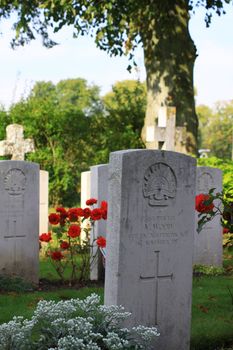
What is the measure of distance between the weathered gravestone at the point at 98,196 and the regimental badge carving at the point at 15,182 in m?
1.07

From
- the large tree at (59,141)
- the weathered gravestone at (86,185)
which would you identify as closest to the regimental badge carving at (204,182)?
the weathered gravestone at (86,185)

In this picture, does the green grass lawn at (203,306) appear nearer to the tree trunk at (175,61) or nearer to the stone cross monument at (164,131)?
the stone cross monument at (164,131)

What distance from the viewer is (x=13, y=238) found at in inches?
363

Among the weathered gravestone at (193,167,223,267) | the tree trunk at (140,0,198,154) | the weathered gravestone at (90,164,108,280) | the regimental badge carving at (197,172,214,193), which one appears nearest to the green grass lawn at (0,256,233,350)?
the weathered gravestone at (90,164,108,280)

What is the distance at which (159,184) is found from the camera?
5.96m

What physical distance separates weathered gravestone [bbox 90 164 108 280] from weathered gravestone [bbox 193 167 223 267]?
1527mm

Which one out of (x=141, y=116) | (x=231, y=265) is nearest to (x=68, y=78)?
(x=141, y=116)

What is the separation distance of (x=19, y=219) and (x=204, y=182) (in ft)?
9.47

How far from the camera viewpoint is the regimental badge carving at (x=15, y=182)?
357 inches

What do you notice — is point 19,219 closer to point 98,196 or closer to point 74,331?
point 98,196

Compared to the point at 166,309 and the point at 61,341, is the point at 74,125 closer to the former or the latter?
the point at 166,309

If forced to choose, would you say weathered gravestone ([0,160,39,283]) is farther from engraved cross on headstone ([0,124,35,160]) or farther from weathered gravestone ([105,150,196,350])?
engraved cross on headstone ([0,124,35,160])

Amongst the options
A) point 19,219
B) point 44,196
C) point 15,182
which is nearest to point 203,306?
point 19,219

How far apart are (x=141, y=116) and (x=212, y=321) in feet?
45.2
